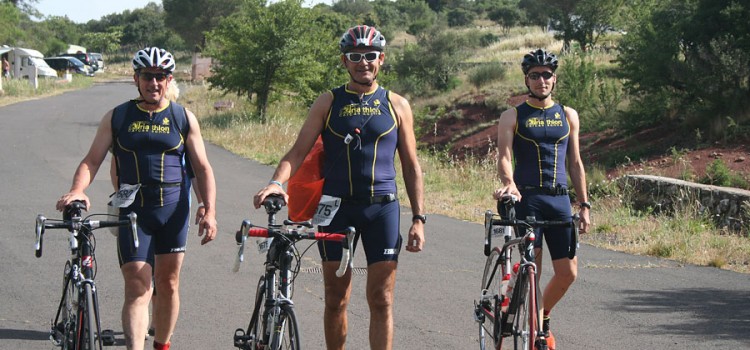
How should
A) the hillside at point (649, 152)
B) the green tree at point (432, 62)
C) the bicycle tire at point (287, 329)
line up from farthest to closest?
the green tree at point (432, 62)
the hillside at point (649, 152)
the bicycle tire at point (287, 329)

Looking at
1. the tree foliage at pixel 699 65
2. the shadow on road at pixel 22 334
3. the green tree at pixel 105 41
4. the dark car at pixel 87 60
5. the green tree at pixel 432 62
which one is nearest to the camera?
the shadow on road at pixel 22 334

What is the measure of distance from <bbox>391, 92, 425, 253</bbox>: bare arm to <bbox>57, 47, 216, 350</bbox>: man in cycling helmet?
3.96 feet

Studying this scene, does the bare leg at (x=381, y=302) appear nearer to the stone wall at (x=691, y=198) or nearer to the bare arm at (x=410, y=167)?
the bare arm at (x=410, y=167)

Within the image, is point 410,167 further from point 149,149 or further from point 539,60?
point 149,149

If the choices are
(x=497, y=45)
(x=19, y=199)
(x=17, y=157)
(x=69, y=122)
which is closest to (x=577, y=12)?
(x=497, y=45)

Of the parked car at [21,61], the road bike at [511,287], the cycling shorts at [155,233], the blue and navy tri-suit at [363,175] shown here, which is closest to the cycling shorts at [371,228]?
the blue and navy tri-suit at [363,175]

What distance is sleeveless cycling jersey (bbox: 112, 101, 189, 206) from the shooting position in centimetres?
597

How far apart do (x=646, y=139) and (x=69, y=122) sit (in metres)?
17.2

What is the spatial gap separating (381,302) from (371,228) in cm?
43

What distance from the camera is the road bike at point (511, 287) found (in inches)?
230

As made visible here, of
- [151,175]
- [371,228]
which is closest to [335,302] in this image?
[371,228]

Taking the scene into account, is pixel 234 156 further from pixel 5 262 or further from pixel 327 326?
pixel 327 326

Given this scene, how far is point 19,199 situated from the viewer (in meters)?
14.9

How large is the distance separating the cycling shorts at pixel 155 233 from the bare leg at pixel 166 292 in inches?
2.3
